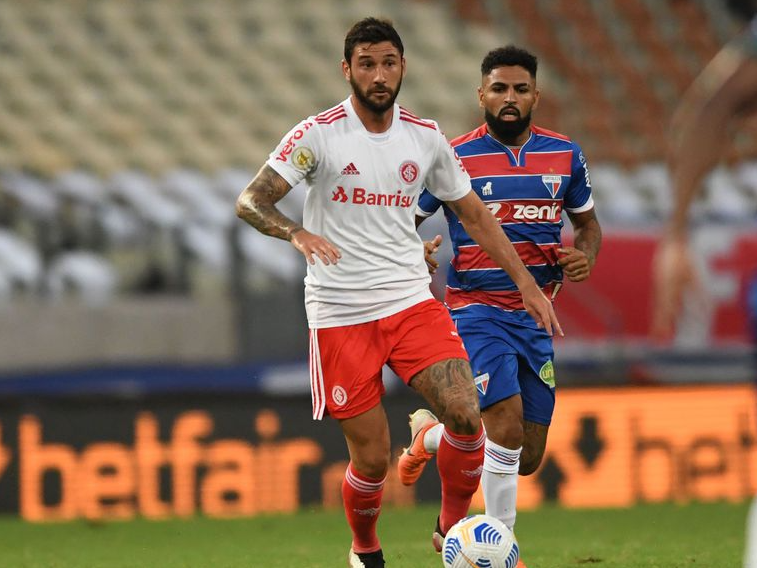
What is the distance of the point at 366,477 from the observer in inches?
253

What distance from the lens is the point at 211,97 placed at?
1748 centimetres

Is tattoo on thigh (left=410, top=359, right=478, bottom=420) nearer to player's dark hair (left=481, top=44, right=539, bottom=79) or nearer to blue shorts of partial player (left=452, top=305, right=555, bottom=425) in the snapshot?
blue shorts of partial player (left=452, top=305, right=555, bottom=425)

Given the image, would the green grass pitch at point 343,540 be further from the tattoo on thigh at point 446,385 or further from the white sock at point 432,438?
the tattoo on thigh at point 446,385

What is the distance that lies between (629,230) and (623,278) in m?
0.47

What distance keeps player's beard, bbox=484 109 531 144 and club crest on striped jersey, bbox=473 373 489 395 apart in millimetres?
1144

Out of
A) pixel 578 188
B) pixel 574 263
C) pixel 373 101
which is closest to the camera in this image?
pixel 373 101

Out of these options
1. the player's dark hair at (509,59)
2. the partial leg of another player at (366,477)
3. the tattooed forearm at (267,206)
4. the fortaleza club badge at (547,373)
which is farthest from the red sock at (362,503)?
the player's dark hair at (509,59)

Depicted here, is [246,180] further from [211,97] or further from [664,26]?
[664,26]

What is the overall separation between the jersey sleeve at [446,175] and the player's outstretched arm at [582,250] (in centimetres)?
66

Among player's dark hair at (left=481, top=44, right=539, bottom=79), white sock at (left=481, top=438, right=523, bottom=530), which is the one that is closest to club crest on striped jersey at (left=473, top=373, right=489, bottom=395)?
white sock at (left=481, top=438, right=523, bottom=530)

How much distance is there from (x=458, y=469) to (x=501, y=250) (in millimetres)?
960

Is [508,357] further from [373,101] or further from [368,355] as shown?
[373,101]

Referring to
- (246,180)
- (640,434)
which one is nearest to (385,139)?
(640,434)

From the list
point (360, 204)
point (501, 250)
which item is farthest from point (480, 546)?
point (360, 204)
